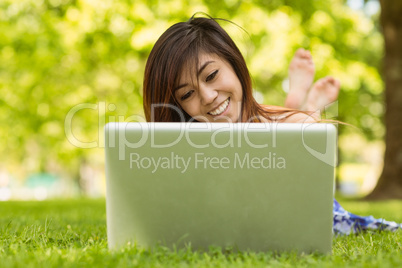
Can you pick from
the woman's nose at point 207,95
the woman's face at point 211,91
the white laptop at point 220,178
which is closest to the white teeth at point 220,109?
the woman's face at point 211,91

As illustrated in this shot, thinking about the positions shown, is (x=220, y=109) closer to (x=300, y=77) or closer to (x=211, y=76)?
(x=211, y=76)

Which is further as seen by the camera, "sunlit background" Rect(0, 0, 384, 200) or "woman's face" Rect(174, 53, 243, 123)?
"sunlit background" Rect(0, 0, 384, 200)

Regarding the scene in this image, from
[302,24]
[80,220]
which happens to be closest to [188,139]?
[80,220]

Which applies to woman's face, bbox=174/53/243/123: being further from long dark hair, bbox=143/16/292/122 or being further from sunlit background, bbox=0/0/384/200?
sunlit background, bbox=0/0/384/200

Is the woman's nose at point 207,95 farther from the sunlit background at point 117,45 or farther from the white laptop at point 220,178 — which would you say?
the sunlit background at point 117,45

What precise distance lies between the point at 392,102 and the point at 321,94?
4483 millimetres

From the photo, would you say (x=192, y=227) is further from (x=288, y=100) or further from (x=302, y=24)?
(x=302, y=24)

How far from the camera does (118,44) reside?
8.44 meters

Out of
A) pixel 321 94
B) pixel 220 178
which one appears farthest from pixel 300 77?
pixel 220 178

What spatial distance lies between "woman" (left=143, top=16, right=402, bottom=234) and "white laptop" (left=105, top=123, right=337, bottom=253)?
789mm

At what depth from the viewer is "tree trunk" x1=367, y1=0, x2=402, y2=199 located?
7.95m

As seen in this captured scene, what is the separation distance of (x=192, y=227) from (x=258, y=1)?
676 centimetres

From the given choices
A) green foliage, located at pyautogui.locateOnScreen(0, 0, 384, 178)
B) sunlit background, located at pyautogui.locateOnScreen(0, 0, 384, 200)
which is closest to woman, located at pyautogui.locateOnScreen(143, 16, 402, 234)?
sunlit background, located at pyautogui.locateOnScreen(0, 0, 384, 200)

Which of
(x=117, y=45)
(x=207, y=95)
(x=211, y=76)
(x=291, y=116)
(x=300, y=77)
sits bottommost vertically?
(x=291, y=116)
